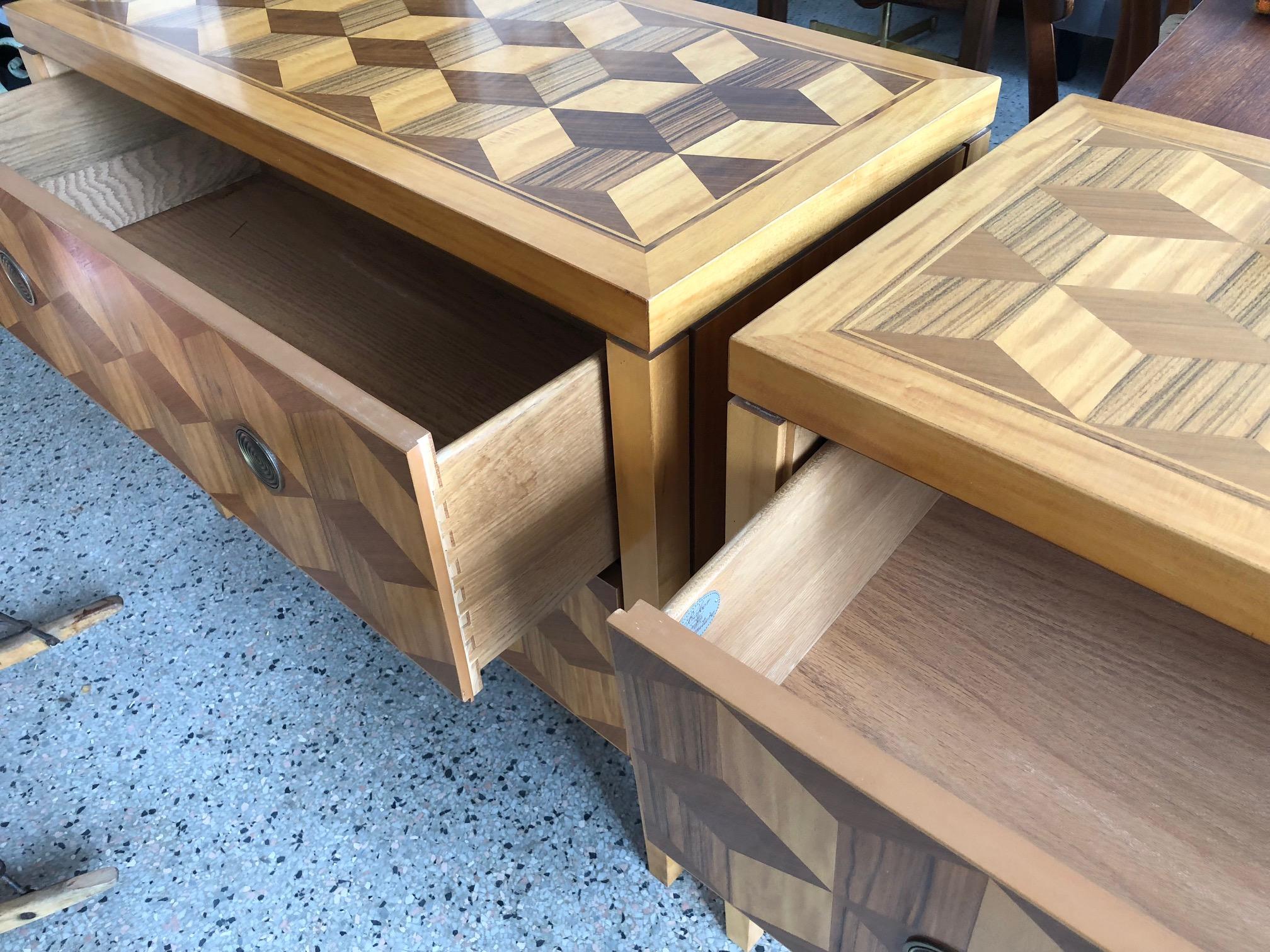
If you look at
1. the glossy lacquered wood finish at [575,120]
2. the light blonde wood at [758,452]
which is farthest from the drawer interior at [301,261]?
the light blonde wood at [758,452]

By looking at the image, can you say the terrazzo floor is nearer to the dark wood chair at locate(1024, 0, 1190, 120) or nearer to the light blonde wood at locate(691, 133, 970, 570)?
the light blonde wood at locate(691, 133, 970, 570)

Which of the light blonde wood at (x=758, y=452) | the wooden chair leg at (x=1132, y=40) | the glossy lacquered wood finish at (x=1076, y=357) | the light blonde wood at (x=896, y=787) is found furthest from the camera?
the wooden chair leg at (x=1132, y=40)

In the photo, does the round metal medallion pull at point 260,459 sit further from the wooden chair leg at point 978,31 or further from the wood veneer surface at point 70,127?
the wooden chair leg at point 978,31

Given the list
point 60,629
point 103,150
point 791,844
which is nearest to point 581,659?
point 791,844

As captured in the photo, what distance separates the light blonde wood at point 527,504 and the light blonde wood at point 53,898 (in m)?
0.40

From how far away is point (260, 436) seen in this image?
586 mm

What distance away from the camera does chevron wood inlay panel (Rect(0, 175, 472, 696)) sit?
1.69 ft

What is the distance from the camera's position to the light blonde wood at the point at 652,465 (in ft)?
1.76

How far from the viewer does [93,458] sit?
120 centimetres

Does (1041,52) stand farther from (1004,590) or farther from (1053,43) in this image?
(1004,590)

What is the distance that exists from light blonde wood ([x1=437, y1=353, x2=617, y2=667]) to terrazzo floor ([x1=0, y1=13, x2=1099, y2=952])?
0.83ft

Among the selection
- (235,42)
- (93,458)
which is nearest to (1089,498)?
(235,42)

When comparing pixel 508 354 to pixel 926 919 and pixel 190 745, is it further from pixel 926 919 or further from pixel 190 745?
pixel 926 919

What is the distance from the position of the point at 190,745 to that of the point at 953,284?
74 cm
